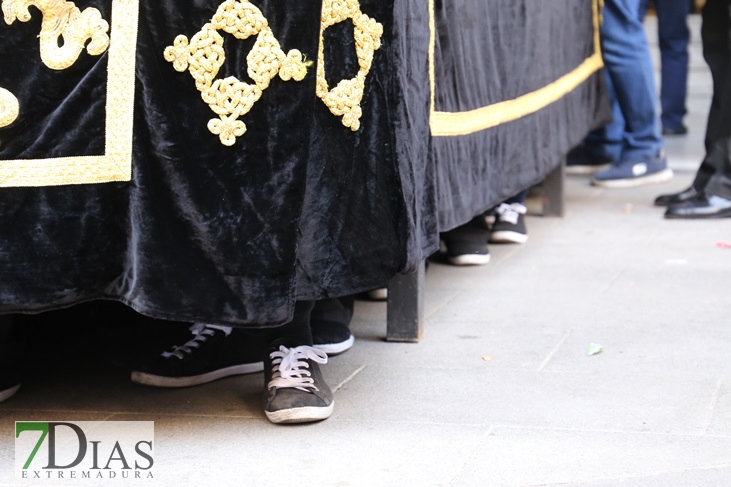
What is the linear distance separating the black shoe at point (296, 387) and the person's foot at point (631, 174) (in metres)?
3.31

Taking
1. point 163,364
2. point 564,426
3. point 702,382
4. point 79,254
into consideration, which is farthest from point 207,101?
point 702,382

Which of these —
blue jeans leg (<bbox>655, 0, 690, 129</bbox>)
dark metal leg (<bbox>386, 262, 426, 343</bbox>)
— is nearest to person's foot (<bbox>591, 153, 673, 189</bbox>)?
blue jeans leg (<bbox>655, 0, 690, 129</bbox>)

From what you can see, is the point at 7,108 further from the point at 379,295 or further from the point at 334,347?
the point at 379,295

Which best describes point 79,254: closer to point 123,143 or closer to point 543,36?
point 123,143

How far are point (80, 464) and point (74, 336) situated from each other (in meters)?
0.92

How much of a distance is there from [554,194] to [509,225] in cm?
60

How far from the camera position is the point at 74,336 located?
2924 millimetres

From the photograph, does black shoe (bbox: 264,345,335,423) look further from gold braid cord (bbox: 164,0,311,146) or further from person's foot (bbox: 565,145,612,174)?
person's foot (bbox: 565,145,612,174)

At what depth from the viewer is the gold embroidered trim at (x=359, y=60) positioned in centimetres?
219

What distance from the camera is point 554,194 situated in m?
4.69

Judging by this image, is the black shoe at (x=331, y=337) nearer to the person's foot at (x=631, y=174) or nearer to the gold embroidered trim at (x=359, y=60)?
the gold embroidered trim at (x=359, y=60)

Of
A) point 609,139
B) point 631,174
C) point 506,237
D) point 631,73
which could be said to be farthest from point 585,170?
point 506,237

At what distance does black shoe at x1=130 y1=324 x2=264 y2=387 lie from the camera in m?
2.51
